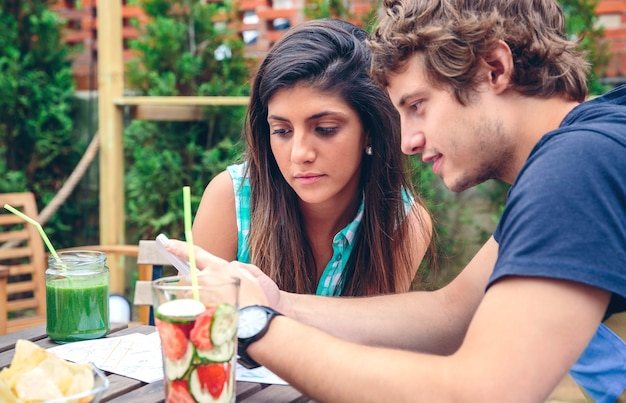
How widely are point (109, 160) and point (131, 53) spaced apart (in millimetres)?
997

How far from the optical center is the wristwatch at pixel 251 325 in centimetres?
120

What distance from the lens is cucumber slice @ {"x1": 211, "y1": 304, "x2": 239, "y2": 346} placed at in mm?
1048

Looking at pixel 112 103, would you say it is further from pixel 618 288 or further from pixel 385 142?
pixel 618 288

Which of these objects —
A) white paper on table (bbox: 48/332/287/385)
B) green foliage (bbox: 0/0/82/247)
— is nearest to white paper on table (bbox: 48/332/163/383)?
white paper on table (bbox: 48/332/287/385)

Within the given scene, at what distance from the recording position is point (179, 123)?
4.22 m

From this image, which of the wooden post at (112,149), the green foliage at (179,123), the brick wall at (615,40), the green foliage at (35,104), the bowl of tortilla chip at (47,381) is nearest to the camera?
the bowl of tortilla chip at (47,381)

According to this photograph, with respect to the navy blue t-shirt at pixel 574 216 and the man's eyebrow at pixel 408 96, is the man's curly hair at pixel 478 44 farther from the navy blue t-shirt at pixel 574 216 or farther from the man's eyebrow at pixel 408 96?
the navy blue t-shirt at pixel 574 216

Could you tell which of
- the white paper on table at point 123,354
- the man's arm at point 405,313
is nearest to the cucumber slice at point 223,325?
the white paper on table at point 123,354

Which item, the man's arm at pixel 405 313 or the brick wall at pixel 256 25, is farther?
the brick wall at pixel 256 25

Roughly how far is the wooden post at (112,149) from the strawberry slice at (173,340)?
9.98ft

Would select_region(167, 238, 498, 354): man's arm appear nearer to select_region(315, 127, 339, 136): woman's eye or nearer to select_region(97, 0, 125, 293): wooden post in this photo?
select_region(315, 127, 339, 136): woman's eye

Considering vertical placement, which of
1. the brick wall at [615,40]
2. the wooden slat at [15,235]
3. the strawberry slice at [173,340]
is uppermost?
the brick wall at [615,40]

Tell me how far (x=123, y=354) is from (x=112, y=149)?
2.73 metres

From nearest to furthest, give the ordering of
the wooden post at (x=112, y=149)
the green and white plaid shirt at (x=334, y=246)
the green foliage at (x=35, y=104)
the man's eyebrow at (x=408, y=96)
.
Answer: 1. the man's eyebrow at (x=408, y=96)
2. the green and white plaid shirt at (x=334, y=246)
3. the wooden post at (x=112, y=149)
4. the green foliage at (x=35, y=104)
